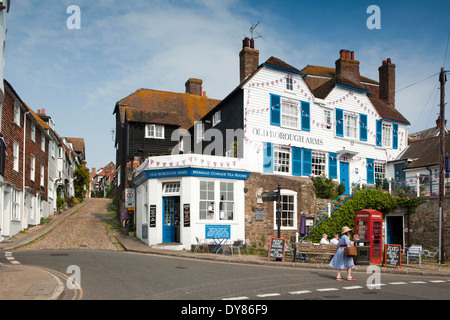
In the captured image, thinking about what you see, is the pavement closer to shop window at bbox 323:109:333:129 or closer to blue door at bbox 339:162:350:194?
blue door at bbox 339:162:350:194

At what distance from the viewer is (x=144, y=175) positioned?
22.1 m

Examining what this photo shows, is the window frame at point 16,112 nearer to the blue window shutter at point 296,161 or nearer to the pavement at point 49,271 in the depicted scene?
the pavement at point 49,271

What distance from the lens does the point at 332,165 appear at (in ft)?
90.6

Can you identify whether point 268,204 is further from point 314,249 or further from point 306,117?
point 306,117

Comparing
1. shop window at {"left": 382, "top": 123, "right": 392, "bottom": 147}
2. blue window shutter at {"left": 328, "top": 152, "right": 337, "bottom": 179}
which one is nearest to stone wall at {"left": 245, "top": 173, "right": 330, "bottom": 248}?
blue window shutter at {"left": 328, "top": 152, "right": 337, "bottom": 179}

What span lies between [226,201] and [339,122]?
1116cm

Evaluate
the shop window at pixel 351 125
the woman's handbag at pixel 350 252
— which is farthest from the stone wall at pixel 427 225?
the woman's handbag at pixel 350 252

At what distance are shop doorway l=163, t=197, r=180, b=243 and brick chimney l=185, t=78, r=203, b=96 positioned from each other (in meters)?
18.9

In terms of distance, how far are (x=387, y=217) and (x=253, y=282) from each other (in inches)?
693

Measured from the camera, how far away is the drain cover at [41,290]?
Answer: 9.11 meters

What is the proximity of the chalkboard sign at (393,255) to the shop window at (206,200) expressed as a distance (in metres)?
8.41

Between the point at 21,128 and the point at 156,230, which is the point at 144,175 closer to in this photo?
the point at 156,230

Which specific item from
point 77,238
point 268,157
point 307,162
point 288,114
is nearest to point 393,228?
point 307,162
